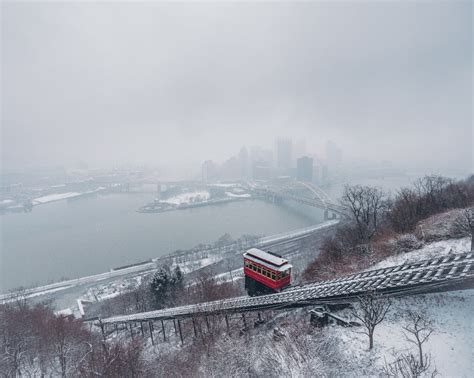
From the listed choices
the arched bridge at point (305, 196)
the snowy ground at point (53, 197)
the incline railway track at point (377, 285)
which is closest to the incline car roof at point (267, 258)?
the incline railway track at point (377, 285)

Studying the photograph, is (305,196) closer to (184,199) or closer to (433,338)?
(184,199)

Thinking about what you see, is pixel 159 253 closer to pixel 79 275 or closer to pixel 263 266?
pixel 79 275

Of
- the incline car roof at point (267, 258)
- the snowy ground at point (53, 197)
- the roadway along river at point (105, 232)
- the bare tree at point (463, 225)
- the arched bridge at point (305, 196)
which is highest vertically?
the bare tree at point (463, 225)

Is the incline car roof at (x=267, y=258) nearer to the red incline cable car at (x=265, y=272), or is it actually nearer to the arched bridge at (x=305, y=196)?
the red incline cable car at (x=265, y=272)

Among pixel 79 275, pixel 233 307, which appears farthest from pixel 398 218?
pixel 79 275

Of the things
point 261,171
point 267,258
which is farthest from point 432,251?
point 261,171

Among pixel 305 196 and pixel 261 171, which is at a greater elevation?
pixel 261 171
